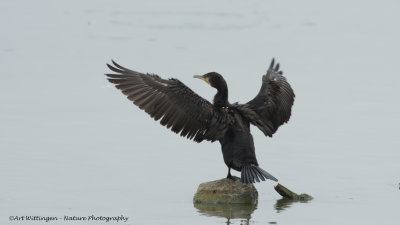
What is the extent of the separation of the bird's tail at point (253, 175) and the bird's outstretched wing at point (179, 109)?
47cm

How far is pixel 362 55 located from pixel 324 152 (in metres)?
6.56

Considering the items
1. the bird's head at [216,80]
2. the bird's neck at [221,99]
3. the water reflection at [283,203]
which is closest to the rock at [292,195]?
the water reflection at [283,203]

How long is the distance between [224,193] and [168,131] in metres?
2.81

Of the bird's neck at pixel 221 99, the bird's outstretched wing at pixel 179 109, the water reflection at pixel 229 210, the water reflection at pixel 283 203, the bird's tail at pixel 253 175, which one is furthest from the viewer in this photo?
the bird's neck at pixel 221 99

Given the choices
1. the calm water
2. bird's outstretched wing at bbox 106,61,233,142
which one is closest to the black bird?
bird's outstretched wing at bbox 106,61,233,142

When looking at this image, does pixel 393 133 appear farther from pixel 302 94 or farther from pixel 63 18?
pixel 63 18

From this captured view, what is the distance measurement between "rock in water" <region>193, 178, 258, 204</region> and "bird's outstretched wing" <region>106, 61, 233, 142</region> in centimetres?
46

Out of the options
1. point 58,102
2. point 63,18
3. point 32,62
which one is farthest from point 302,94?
point 63,18

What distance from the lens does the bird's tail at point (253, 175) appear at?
8.09 meters

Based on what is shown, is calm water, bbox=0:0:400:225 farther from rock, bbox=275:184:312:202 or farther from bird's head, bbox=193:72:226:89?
bird's head, bbox=193:72:226:89

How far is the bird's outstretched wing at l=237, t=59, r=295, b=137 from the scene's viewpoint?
29.1 feet

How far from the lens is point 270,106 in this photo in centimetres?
908

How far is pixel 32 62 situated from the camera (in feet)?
49.1

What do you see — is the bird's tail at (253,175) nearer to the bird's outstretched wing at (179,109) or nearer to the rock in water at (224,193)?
the rock in water at (224,193)
